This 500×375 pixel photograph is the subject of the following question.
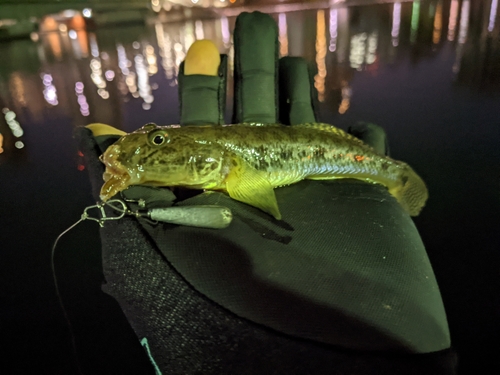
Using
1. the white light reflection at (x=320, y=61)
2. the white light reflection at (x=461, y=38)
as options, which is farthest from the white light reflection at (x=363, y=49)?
the white light reflection at (x=461, y=38)

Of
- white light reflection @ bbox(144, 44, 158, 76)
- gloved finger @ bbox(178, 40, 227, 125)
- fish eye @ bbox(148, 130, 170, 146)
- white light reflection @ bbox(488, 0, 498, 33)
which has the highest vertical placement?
white light reflection @ bbox(488, 0, 498, 33)

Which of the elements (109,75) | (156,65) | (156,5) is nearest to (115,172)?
(109,75)

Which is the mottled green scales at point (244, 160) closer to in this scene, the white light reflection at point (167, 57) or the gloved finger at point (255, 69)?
the gloved finger at point (255, 69)

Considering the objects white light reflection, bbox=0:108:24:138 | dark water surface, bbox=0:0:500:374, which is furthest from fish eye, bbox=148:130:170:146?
white light reflection, bbox=0:108:24:138

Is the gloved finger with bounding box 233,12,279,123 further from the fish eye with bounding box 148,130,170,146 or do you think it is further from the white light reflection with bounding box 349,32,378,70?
the white light reflection with bounding box 349,32,378,70

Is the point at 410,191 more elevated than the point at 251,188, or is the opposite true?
the point at 251,188

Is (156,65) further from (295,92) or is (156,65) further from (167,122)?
(295,92)

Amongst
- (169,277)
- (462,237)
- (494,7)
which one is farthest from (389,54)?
(494,7)
